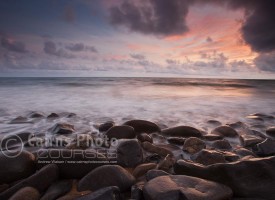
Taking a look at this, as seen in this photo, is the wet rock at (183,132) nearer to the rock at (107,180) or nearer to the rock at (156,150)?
the rock at (156,150)

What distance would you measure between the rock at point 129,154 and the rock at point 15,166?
1.22 metres

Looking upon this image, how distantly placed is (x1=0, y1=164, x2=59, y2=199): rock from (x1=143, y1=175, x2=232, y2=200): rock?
1.22 meters

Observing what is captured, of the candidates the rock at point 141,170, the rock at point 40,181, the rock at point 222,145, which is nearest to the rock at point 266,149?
the rock at point 222,145

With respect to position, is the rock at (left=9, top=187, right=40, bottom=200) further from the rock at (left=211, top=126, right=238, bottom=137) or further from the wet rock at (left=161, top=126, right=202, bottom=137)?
the rock at (left=211, top=126, right=238, bottom=137)

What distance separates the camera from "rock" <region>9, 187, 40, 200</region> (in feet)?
6.79

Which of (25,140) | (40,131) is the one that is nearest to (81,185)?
(25,140)

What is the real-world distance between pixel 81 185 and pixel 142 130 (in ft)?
8.87

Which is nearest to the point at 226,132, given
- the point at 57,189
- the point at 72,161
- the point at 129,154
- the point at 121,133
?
the point at 121,133

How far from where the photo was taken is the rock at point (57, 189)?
222 cm

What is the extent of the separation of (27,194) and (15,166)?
0.68 meters

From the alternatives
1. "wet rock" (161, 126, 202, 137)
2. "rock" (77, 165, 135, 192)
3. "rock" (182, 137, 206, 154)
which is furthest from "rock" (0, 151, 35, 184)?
"wet rock" (161, 126, 202, 137)

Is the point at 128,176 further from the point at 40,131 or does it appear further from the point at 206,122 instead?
the point at 206,122

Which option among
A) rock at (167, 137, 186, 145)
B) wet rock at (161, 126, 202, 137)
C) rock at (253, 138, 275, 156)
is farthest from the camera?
wet rock at (161, 126, 202, 137)

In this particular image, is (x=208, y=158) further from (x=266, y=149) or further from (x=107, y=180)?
(x=107, y=180)
